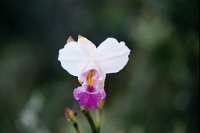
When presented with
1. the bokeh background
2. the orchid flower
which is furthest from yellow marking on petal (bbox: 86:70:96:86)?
the bokeh background

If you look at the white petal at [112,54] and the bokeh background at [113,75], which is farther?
the bokeh background at [113,75]

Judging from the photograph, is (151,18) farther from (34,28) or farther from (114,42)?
(114,42)

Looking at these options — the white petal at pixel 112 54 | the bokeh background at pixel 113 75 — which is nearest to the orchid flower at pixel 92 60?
the white petal at pixel 112 54

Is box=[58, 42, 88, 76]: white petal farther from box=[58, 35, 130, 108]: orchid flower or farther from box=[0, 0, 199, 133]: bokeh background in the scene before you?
box=[0, 0, 199, 133]: bokeh background

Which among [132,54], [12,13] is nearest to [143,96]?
[132,54]

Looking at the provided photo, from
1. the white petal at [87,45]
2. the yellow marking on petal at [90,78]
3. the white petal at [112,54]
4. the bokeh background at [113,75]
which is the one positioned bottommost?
the bokeh background at [113,75]

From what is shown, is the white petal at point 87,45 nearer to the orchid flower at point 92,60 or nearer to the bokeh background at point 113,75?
the orchid flower at point 92,60

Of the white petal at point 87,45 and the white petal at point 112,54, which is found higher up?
the white petal at point 87,45
